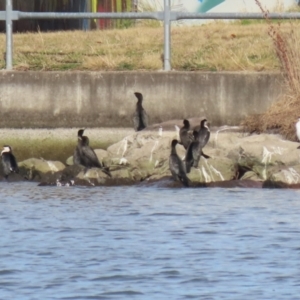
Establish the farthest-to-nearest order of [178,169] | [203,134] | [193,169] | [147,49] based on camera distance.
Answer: [147,49], [203,134], [193,169], [178,169]

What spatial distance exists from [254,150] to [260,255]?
5345mm

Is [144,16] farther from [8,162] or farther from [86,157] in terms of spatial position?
[8,162]

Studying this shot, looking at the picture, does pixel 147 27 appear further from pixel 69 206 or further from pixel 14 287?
pixel 14 287

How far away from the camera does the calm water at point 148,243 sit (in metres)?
10.8

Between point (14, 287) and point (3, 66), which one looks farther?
point (3, 66)

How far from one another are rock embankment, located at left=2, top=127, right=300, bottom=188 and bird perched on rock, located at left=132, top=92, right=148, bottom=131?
0.22m

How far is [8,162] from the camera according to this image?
58.8 ft

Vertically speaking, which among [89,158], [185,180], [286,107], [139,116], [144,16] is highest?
[144,16]

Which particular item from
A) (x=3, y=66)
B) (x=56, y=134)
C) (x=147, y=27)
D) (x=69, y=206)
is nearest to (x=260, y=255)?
(x=69, y=206)

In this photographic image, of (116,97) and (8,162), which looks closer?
(8,162)

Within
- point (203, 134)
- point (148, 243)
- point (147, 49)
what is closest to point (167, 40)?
point (147, 49)

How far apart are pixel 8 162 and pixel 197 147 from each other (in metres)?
2.63

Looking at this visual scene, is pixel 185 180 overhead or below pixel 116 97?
below

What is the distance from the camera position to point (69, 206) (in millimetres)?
15438
